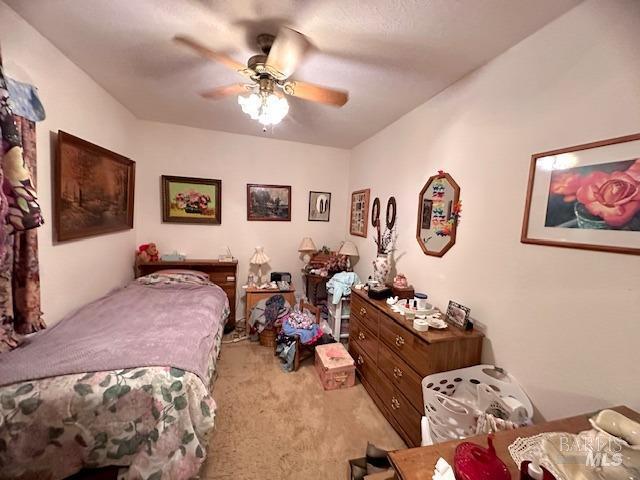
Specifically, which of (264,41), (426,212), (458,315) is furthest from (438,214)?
(264,41)

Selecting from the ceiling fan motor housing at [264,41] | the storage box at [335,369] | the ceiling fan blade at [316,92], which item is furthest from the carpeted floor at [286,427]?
the ceiling fan motor housing at [264,41]

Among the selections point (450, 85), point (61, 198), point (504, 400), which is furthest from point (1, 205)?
point (450, 85)

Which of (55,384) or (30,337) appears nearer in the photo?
(55,384)

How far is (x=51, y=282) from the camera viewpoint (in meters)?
1.70

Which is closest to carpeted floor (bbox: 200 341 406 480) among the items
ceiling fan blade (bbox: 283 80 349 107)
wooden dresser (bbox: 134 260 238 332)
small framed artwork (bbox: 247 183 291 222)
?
wooden dresser (bbox: 134 260 238 332)

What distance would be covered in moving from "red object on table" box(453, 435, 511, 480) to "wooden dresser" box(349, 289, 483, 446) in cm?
75

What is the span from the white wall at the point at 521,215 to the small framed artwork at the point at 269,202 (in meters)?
2.01

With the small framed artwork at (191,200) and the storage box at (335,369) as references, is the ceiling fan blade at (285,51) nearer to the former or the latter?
the small framed artwork at (191,200)

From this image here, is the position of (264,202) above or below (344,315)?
above

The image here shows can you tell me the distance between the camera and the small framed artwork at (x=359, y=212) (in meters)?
3.16

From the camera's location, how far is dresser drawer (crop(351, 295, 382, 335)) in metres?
2.07

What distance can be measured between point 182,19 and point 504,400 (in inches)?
105

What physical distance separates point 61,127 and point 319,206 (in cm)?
263

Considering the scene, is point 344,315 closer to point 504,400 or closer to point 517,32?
point 504,400
